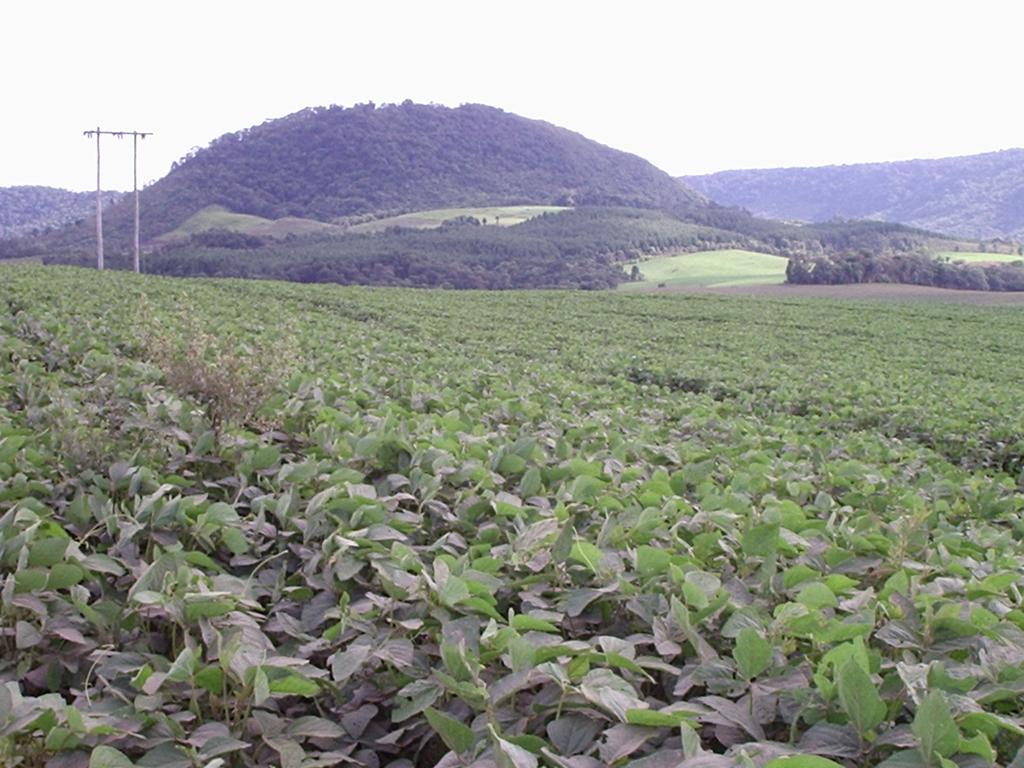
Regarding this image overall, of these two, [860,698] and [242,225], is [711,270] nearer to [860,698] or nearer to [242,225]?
[242,225]

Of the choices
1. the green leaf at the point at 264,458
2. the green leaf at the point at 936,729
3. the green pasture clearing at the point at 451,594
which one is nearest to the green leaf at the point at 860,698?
the green pasture clearing at the point at 451,594

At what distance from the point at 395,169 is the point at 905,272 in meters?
84.8

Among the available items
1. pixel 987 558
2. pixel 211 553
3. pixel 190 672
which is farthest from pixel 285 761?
pixel 987 558

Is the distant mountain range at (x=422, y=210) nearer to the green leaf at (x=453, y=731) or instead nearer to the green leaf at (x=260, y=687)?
the green leaf at (x=260, y=687)

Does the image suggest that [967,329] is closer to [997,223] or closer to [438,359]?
[438,359]

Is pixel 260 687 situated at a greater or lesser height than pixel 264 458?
lesser

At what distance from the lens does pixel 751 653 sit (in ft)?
5.75

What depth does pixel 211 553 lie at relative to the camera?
2.67 metres

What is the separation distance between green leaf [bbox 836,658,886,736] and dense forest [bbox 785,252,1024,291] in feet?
196

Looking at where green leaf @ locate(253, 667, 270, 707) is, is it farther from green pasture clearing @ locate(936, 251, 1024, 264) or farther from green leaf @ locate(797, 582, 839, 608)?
green pasture clearing @ locate(936, 251, 1024, 264)

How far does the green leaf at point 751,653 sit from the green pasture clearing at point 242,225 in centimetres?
9541

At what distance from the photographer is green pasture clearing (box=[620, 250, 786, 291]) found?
226 feet

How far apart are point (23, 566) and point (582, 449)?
264 centimetres

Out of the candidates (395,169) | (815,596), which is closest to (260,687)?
(815,596)
